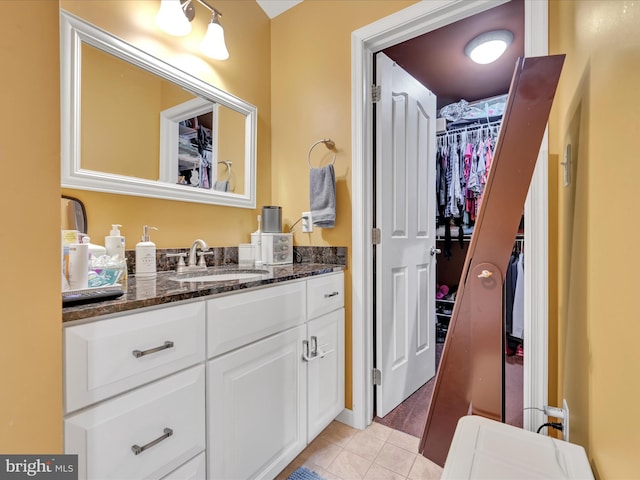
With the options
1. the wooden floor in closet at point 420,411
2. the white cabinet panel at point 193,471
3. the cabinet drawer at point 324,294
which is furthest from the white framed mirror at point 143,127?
the wooden floor in closet at point 420,411

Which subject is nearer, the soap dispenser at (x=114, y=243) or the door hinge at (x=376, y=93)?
the soap dispenser at (x=114, y=243)

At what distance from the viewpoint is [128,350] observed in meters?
0.76

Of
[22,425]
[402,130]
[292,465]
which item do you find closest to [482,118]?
[402,130]

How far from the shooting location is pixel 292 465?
1.39m

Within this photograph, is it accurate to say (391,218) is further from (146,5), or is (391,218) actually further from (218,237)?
(146,5)

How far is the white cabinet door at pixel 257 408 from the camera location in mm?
1004

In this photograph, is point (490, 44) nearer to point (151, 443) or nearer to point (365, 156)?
point (365, 156)

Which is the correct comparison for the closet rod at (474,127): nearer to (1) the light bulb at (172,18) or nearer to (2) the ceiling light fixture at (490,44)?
(2) the ceiling light fixture at (490,44)

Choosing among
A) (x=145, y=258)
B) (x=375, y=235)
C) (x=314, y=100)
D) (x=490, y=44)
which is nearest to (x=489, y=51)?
(x=490, y=44)

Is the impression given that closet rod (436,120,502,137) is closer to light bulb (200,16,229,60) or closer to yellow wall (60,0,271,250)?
yellow wall (60,0,271,250)

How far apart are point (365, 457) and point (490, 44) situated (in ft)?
8.75

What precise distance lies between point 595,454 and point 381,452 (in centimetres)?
97

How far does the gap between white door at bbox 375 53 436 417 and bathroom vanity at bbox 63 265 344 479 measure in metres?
0.43

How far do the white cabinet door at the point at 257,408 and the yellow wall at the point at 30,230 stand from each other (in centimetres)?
44
